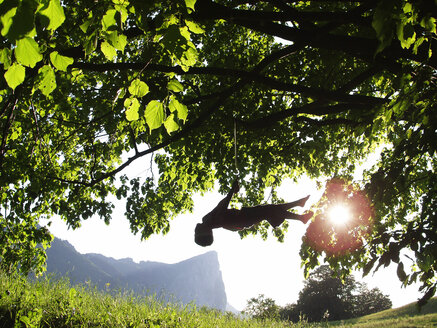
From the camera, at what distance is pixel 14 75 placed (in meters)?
1.50

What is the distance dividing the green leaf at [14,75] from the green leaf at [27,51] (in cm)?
24

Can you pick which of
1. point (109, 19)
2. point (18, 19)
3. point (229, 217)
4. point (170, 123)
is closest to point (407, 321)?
point (229, 217)

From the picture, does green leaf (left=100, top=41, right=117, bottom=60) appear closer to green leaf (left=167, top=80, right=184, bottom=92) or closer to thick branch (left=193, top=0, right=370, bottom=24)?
green leaf (left=167, top=80, right=184, bottom=92)

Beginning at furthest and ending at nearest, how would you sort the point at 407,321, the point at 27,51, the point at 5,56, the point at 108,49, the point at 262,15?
the point at 407,321 < the point at 262,15 < the point at 108,49 < the point at 5,56 < the point at 27,51

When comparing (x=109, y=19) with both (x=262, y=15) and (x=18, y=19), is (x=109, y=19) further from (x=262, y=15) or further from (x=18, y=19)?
(x=262, y=15)

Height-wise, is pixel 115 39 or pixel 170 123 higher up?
pixel 115 39

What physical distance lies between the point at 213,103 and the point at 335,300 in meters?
45.8

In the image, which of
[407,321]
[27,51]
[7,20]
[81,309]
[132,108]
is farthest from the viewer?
[407,321]

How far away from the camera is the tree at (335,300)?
40.7 m

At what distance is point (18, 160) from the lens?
7.29 m

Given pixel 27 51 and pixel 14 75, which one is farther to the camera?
pixel 14 75

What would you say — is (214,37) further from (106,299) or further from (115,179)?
(106,299)

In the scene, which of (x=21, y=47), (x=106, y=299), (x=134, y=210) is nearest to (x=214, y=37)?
(x=134, y=210)

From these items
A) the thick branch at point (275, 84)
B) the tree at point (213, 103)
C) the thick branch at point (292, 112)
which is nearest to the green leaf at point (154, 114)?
the tree at point (213, 103)
